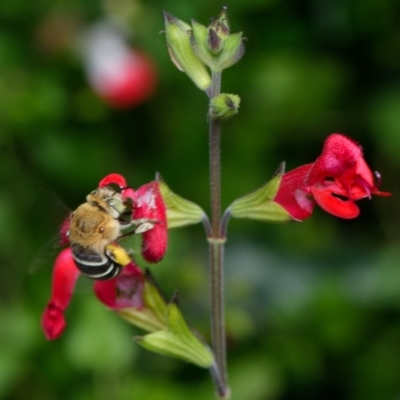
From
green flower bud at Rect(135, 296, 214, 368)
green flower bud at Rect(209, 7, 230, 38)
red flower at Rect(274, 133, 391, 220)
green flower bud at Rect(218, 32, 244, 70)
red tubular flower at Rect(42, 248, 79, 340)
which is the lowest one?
green flower bud at Rect(135, 296, 214, 368)

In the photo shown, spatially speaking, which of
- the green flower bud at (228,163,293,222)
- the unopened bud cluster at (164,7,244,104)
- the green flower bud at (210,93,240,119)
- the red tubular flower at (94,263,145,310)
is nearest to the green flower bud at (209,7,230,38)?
the unopened bud cluster at (164,7,244,104)

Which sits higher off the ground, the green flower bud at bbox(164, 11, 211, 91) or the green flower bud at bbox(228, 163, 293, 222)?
the green flower bud at bbox(164, 11, 211, 91)

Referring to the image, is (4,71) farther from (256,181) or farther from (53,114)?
(256,181)

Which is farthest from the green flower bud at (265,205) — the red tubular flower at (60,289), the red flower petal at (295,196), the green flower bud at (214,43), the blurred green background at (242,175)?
the blurred green background at (242,175)

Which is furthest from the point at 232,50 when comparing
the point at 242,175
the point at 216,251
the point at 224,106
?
the point at 242,175

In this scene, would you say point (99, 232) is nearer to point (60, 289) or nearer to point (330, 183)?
point (60, 289)

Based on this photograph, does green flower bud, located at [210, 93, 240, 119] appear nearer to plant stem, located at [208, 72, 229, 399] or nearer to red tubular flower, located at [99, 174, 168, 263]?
plant stem, located at [208, 72, 229, 399]

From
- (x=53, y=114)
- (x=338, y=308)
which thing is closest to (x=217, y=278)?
(x=338, y=308)
